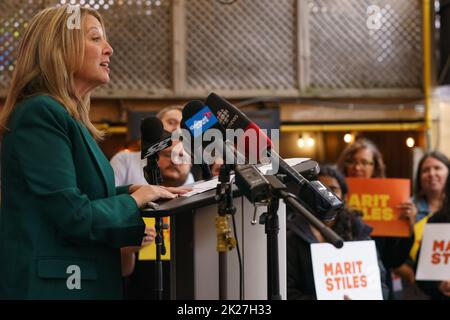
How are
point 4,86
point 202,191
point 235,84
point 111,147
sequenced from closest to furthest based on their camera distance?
point 202,191 < point 4,86 < point 235,84 < point 111,147

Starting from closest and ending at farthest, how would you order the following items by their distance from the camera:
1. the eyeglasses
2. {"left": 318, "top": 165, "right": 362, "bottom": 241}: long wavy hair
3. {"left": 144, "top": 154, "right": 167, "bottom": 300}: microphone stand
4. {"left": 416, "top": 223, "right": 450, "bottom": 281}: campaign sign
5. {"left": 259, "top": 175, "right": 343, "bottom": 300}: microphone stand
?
{"left": 259, "top": 175, "right": 343, "bottom": 300}: microphone stand, {"left": 144, "top": 154, "right": 167, "bottom": 300}: microphone stand, {"left": 318, "top": 165, "right": 362, "bottom": 241}: long wavy hair, {"left": 416, "top": 223, "right": 450, "bottom": 281}: campaign sign, the eyeglasses

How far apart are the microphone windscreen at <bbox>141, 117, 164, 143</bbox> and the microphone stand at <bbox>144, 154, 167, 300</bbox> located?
0.09 metres

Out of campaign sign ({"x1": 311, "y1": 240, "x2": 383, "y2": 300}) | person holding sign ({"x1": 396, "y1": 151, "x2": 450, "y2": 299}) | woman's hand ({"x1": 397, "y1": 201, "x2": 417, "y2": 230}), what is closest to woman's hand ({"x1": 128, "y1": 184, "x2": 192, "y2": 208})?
campaign sign ({"x1": 311, "y1": 240, "x2": 383, "y2": 300})

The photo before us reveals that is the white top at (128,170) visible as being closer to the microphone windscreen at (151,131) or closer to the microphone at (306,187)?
the microphone windscreen at (151,131)

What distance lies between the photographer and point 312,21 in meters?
9.19

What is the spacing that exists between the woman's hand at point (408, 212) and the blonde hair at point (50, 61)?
302cm

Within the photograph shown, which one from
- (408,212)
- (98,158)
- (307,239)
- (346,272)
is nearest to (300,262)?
(307,239)

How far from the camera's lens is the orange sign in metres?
4.77

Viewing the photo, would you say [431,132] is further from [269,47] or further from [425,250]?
[425,250]

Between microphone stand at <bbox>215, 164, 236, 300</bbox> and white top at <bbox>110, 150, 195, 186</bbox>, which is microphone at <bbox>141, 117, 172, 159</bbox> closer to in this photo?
microphone stand at <bbox>215, 164, 236, 300</bbox>

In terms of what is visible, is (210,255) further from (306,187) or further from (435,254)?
(435,254)

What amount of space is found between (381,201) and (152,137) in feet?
9.19
